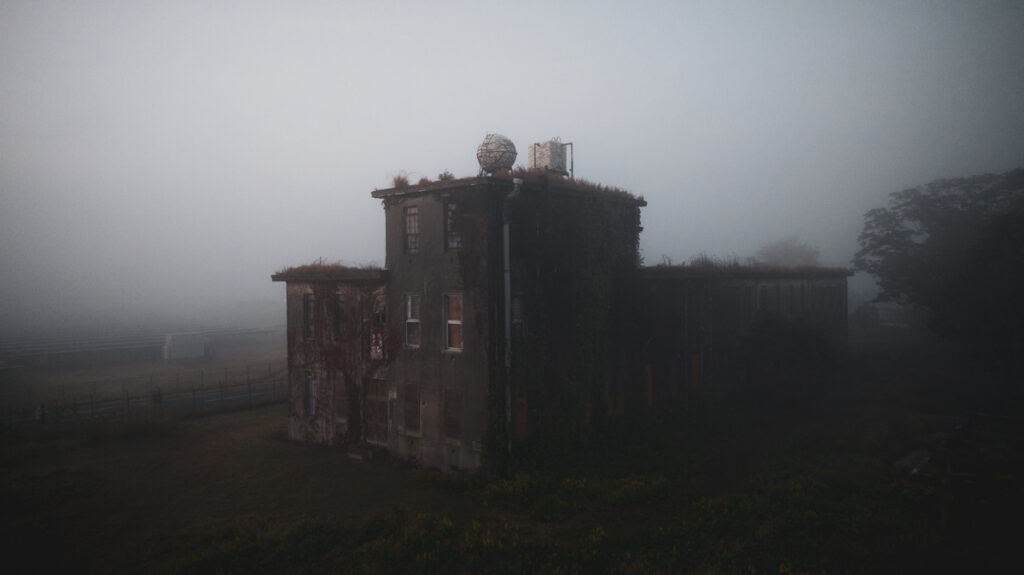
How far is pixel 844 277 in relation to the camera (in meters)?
36.2

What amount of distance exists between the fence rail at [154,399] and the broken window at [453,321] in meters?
16.8

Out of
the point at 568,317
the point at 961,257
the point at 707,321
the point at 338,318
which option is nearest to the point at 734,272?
the point at 707,321

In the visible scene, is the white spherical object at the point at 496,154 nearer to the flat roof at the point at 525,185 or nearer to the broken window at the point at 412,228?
the flat roof at the point at 525,185

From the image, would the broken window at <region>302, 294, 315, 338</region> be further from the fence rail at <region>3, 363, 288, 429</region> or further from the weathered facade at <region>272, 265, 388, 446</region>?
the fence rail at <region>3, 363, 288, 429</region>

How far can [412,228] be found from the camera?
1794 centimetres

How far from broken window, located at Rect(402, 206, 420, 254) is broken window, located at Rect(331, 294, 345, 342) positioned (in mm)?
4416

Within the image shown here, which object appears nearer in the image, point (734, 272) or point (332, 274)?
point (332, 274)

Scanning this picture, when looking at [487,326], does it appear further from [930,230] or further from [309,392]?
[930,230]

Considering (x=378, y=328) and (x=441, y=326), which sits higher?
(x=441, y=326)

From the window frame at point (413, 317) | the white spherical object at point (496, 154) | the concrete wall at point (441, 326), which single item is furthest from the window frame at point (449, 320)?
the white spherical object at point (496, 154)

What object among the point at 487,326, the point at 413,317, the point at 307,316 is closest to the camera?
the point at 487,326

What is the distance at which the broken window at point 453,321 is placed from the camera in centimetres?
1661

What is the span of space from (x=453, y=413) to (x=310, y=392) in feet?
27.5

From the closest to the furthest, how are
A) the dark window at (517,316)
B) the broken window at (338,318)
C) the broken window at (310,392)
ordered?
the dark window at (517,316) → the broken window at (338,318) → the broken window at (310,392)
